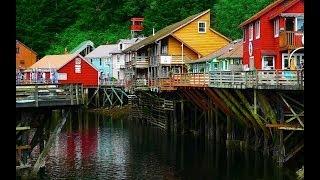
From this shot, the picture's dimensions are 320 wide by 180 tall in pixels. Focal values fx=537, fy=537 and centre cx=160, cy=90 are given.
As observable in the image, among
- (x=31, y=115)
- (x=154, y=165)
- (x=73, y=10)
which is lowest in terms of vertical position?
(x=154, y=165)

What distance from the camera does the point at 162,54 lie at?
5206 centimetres

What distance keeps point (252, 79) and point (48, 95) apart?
10.5m

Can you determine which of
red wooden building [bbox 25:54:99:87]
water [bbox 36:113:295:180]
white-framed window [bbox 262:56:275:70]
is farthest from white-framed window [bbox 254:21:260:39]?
red wooden building [bbox 25:54:99:87]

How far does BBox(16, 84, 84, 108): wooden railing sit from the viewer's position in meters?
19.9

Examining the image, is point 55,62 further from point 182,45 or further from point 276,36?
point 276,36

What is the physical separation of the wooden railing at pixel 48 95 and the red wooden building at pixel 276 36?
12.7m

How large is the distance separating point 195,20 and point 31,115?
34595 millimetres

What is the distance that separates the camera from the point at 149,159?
29.2 m

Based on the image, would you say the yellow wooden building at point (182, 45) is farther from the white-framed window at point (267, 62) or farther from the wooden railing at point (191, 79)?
the white-framed window at point (267, 62)

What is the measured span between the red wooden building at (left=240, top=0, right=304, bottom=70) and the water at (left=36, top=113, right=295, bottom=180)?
5.83 metres

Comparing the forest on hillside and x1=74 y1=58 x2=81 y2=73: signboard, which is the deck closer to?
x1=74 y1=58 x2=81 y2=73: signboard

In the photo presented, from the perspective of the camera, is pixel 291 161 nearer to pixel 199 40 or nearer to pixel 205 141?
pixel 205 141
